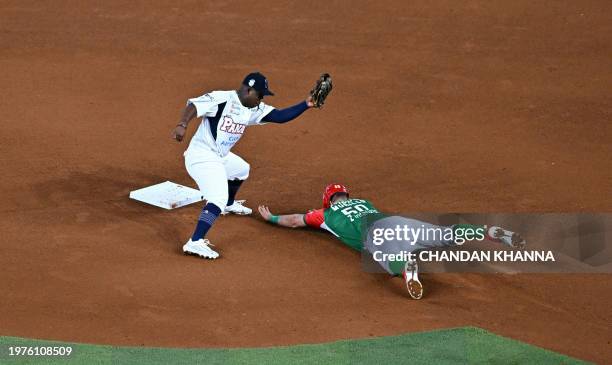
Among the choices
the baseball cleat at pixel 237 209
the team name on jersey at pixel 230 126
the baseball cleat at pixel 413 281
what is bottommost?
the baseball cleat at pixel 413 281

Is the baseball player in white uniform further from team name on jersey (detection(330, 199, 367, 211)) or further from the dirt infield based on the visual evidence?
team name on jersey (detection(330, 199, 367, 211))

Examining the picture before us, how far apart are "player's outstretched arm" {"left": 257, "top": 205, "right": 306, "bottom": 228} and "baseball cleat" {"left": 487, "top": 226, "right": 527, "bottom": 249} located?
7.02 feet

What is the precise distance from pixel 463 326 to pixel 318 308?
4.74 feet

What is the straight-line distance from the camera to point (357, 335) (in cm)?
1090

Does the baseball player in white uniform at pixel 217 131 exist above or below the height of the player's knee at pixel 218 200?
above

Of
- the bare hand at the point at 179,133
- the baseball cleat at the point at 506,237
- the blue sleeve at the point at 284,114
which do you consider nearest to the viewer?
the bare hand at the point at 179,133

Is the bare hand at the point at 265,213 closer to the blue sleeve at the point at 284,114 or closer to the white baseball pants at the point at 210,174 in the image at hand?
the white baseball pants at the point at 210,174

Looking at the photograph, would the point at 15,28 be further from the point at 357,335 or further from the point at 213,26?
the point at 357,335

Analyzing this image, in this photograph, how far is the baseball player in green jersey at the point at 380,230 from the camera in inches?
483

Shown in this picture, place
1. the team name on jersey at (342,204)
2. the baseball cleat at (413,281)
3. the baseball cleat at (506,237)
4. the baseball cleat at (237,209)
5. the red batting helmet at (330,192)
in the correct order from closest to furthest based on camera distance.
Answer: the baseball cleat at (413,281), the baseball cleat at (506,237), the team name on jersey at (342,204), the red batting helmet at (330,192), the baseball cleat at (237,209)

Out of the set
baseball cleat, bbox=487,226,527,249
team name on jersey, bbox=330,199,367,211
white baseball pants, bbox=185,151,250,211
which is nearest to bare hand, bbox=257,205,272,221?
white baseball pants, bbox=185,151,250,211

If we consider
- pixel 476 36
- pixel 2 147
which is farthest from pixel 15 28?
pixel 476 36

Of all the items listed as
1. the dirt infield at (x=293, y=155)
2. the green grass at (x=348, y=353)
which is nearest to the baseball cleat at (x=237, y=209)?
the dirt infield at (x=293, y=155)

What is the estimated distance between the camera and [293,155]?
1512cm
